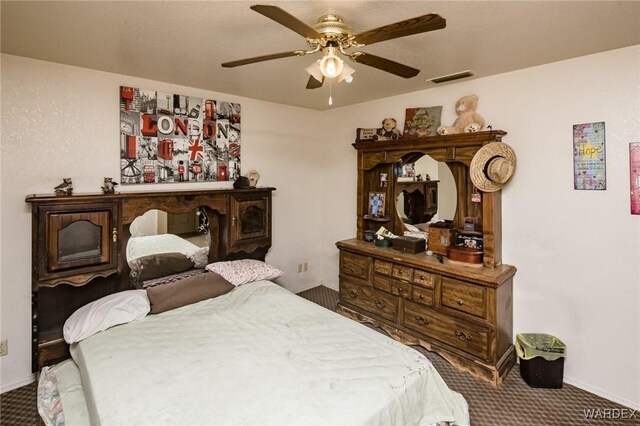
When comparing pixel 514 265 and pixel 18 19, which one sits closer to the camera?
pixel 18 19

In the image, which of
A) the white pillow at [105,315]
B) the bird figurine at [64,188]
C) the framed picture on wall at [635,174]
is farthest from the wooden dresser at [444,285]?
the bird figurine at [64,188]

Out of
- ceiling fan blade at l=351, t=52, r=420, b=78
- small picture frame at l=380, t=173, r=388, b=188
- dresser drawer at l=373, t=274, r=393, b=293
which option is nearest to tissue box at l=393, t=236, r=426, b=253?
dresser drawer at l=373, t=274, r=393, b=293

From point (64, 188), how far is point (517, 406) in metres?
3.68

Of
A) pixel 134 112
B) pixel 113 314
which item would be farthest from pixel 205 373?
pixel 134 112

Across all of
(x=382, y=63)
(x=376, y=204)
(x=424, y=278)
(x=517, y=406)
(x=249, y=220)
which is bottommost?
(x=517, y=406)

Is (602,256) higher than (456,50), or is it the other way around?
(456,50)

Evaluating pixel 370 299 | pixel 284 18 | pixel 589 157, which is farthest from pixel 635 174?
pixel 284 18

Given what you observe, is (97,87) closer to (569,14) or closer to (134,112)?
(134,112)

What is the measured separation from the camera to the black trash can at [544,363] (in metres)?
2.54

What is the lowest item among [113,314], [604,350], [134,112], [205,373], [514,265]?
[604,350]

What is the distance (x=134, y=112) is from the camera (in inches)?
117

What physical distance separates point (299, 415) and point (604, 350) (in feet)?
7.88

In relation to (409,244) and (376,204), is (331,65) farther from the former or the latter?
(376,204)

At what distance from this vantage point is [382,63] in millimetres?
1837
